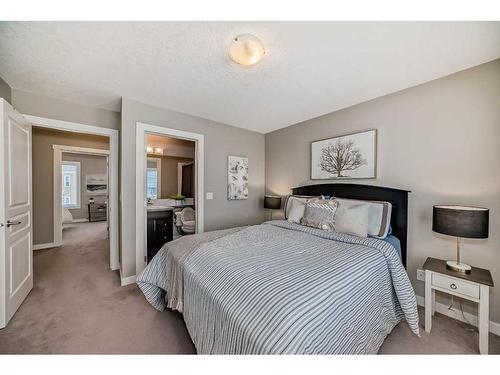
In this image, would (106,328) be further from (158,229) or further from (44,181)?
(44,181)

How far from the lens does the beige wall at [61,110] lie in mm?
2326

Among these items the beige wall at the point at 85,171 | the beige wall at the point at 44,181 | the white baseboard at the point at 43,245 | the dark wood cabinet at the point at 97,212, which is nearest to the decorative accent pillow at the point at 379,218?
the beige wall at the point at 44,181

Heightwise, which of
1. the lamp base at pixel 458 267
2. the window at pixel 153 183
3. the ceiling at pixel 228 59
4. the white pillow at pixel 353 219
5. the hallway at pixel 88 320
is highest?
the ceiling at pixel 228 59

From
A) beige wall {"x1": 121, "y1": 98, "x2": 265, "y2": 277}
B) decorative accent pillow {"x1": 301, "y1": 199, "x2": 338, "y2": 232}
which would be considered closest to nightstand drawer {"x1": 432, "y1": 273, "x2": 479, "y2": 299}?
decorative accent pillow {"x1": 301, "y1": 199, "x2": 338, "y2": 232}

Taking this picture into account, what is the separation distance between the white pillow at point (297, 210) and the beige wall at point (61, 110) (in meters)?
2.78

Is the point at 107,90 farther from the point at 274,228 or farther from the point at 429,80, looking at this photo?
the point at 429,80

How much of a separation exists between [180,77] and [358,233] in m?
2.37

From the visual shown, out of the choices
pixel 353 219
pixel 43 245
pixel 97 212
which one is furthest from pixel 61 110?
pixel 97 212

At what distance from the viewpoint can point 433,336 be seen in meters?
1.67

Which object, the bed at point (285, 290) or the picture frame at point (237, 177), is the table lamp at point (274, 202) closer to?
the picture frame at point (237, 177)

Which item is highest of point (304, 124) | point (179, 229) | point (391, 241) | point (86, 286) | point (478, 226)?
point (304, 124)

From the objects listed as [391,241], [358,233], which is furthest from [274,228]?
[391,241]

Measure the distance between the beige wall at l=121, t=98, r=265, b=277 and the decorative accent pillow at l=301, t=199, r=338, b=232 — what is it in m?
1.50

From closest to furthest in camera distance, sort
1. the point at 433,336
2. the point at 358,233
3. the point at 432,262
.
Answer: the point at 433,336, the point at 432,262, the point at 358,233
